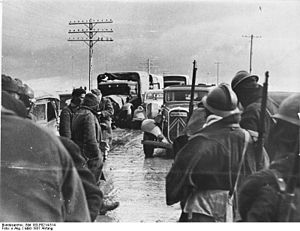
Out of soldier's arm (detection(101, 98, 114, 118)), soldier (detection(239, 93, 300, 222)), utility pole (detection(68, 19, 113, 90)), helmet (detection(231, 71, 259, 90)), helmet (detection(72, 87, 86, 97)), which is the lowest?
soldier (detection(239, 93, 300, 222))

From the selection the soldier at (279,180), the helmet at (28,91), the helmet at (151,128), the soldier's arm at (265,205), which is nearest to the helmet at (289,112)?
the soldier at (279,180)

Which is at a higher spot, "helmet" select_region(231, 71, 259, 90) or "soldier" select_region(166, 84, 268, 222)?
"helmet" select_region(231, 71, 259, 90)

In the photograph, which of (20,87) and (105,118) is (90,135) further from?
(20,87)

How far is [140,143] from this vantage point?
3170 millimetres

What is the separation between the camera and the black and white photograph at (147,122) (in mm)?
2551

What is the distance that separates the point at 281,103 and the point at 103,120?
1.22 meters

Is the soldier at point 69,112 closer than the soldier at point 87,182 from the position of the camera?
No

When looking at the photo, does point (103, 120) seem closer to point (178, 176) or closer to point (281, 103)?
point (178, 176)

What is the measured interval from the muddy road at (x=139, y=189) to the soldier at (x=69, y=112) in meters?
0.32

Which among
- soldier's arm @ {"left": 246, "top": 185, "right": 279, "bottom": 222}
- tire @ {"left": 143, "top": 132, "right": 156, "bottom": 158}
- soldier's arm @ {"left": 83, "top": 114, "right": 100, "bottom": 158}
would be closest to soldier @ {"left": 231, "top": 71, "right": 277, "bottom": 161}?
soldier's arm @ {"left": 246, "top": 185, "right": 279, "bottom": 222}

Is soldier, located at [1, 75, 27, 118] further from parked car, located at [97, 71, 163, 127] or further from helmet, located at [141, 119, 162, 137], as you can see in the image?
helmet, located at [141, 119, 162, 137]

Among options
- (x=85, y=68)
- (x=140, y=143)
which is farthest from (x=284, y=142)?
(x=85, y=68)

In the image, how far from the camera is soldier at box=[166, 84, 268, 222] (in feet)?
8.26

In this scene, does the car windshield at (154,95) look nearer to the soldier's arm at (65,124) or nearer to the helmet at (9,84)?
the soldier's arm at (65,124)
